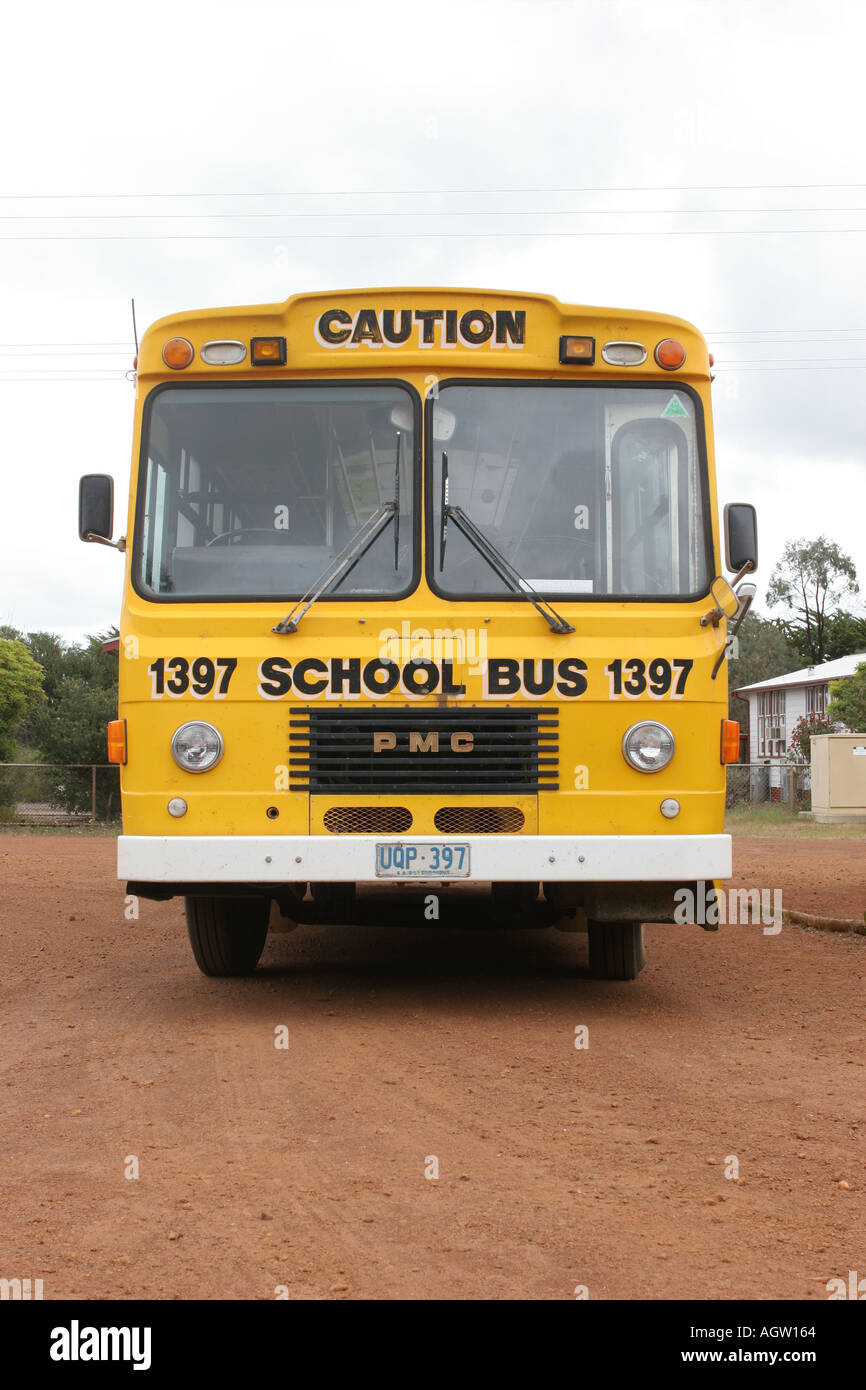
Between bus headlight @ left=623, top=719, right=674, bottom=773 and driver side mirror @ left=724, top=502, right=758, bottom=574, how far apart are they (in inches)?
35.9

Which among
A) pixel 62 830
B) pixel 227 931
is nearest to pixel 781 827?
pixel 62 830

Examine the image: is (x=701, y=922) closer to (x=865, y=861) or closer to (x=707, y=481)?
(x=707, y=481)

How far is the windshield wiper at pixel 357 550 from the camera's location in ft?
22.9

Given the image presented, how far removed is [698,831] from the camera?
22.6 feet

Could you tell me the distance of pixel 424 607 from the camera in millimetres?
6973

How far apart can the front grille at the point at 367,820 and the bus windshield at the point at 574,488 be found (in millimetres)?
1102

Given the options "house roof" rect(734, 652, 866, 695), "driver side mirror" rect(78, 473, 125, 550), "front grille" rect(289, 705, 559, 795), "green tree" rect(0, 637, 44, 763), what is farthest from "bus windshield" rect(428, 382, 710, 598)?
"house roof" rect(734, 652, 866, 695)

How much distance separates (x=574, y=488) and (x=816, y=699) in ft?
163

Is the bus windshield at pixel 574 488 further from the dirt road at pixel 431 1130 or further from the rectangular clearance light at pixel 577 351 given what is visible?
the dirt road at pixel 431 1130

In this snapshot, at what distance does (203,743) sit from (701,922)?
2546 millimetres

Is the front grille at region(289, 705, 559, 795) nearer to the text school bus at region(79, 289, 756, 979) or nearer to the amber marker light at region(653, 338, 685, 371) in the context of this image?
the text school bus at region(79, 289, 756, 979)

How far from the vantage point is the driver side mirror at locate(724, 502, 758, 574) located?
23.2ft

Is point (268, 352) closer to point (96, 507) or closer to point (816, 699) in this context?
point (96, 507)

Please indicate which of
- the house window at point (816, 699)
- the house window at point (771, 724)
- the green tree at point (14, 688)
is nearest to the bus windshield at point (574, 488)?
the green tree at point (14, 688)
